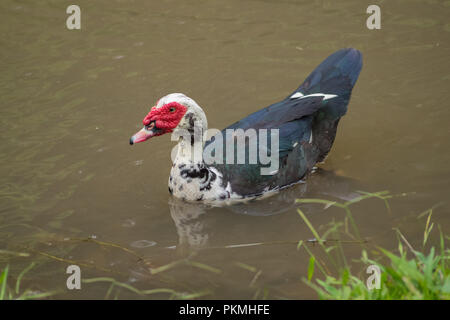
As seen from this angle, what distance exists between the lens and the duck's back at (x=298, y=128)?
5023 millimetres

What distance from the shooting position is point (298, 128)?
5.25m

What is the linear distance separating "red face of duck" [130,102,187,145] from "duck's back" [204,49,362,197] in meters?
A: 0.48

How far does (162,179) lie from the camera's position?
18.0 feet

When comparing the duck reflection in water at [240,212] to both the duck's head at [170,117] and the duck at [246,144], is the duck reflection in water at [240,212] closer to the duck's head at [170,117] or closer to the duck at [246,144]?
the duck at [246,144]

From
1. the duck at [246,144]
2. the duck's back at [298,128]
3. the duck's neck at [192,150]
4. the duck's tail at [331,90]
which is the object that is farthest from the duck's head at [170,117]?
the duck's tail at [331,90]

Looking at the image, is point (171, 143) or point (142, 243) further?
point (171, 143)

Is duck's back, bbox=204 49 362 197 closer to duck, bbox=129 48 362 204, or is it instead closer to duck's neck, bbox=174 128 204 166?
duck, bbox=129 48 362 204

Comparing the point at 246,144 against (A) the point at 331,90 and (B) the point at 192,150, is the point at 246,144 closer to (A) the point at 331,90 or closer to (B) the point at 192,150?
(B) the point at 192,150

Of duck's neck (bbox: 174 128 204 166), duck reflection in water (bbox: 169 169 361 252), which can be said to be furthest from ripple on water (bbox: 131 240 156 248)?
duck's neck (bbox: 174 128 204 166)

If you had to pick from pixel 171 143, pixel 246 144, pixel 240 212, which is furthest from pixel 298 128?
pixel 171 143

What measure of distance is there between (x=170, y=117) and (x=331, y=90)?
5.22 feet

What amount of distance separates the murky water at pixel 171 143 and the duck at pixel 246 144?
16 cm
